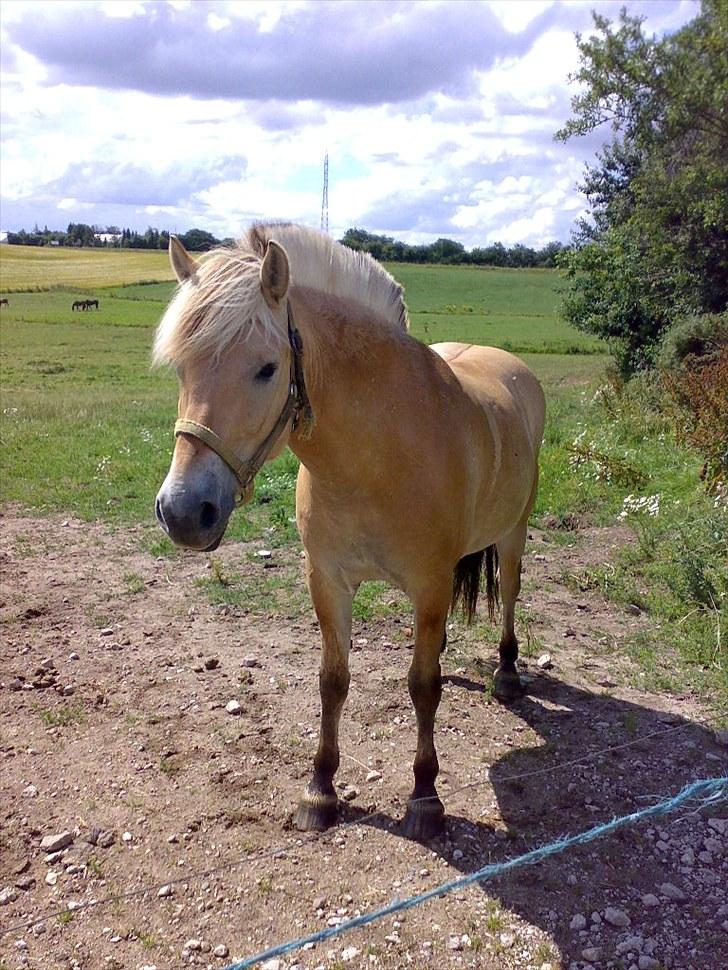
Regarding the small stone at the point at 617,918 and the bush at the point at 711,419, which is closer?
the small stone at the point at 617,918

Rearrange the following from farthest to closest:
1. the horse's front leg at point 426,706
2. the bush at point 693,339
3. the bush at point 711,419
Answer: the bush at point 693,339, the bush at point 711,419, the horse's front leg at point 426,706

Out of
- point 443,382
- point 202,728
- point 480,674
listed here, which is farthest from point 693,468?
point 202,728

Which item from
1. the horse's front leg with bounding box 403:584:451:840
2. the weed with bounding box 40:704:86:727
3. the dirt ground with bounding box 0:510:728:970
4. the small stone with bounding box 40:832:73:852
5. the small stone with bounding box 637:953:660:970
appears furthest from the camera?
the weed with bounding box 40:704:86:727

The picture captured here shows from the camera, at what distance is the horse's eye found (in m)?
2.52

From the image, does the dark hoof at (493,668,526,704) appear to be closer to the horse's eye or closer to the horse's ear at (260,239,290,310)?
the horse's eye

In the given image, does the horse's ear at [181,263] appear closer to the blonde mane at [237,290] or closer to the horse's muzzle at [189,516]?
the blonde mane at [237,290]

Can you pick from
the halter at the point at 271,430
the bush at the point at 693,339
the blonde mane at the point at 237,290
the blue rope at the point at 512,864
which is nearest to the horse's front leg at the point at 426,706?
the blue rope at the point at 512,864

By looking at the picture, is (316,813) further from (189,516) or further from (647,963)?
(189,516)

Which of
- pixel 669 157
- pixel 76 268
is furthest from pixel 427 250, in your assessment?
pixel 669 157

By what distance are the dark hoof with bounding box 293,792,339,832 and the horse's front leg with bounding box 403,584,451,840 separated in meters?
0.32

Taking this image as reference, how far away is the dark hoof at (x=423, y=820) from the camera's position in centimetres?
324

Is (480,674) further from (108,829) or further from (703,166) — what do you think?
(703,166)

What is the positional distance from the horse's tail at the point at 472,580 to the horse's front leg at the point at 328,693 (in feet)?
4.20

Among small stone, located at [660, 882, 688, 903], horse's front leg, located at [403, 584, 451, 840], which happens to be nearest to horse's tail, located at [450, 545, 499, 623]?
horse's front leg, located at [403, 584, 451, 840]
